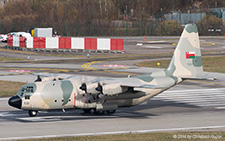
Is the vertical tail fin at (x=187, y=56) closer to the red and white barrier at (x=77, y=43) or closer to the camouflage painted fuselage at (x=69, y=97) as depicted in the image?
the camouflage painted fuselage at (x=69, y=97)

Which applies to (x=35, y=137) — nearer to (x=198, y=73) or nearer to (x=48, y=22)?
(x=198, y=73)

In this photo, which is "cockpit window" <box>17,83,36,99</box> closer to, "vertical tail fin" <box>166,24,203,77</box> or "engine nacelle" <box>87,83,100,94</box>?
"engine nacelle" <box>87,83,100,94</box>

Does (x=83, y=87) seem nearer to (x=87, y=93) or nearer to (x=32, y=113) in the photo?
(x=87, y=93)

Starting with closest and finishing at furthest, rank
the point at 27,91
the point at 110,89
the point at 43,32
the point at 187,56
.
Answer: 1. the point at 27,91
2. the point at 110,89
3. the point at 187,56
4. the point at 43,32

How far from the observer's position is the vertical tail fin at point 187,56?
3419cm

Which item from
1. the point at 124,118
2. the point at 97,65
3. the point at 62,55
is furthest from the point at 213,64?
the point at 124,118

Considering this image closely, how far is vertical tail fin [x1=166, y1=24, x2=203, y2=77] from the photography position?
34.2m

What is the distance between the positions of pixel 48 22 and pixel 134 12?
54.1 m

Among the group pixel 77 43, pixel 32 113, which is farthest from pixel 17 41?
pixel 32 113

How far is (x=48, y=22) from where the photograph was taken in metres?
138

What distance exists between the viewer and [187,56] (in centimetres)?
3447

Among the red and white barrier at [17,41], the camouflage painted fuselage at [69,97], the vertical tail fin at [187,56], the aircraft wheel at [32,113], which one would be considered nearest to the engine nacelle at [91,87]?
the camouflage painted fuselage at [69,97]

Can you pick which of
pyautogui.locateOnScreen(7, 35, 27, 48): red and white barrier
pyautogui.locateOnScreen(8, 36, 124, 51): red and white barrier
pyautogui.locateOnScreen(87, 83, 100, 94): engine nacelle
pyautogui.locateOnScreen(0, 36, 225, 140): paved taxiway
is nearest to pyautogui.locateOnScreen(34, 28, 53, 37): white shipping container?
pyautogui.locateOnScreen(7, 35, 27, 48): red and white barrier

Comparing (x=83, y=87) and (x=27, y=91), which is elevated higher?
(x=83, y=87)
